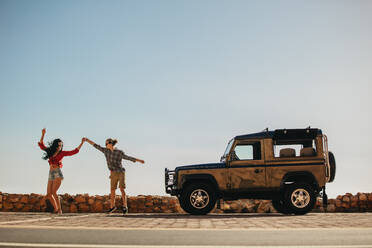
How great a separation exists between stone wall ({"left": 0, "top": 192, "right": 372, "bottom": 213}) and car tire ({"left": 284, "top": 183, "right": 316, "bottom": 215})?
2.77 metres

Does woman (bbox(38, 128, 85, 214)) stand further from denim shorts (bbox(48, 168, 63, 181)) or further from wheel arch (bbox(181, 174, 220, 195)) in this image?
wheel arch (bbox(181, 174, 220, 195))

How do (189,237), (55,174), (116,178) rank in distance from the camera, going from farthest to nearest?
(116,178) < (55,174) < (189,237)

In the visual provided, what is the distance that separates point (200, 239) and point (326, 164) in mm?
6589

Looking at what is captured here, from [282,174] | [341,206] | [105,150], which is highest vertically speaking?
[105,150]

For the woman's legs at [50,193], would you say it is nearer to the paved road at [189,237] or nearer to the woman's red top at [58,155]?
the woman's red top at [58,155]

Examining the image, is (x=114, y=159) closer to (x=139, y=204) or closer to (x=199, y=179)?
(x=199, y=179)

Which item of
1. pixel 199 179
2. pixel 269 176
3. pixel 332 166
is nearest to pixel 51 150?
pixel 199 179

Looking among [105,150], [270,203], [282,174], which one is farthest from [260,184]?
[105,150]

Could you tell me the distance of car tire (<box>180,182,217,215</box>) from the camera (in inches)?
408

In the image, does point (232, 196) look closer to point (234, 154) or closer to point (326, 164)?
point (234, 154)

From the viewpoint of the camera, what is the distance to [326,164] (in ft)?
34.7

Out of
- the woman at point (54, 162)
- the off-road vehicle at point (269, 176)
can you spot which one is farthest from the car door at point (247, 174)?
the woman at point (54, 162)

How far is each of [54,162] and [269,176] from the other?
5599 mm

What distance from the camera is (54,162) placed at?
32.2 ft
